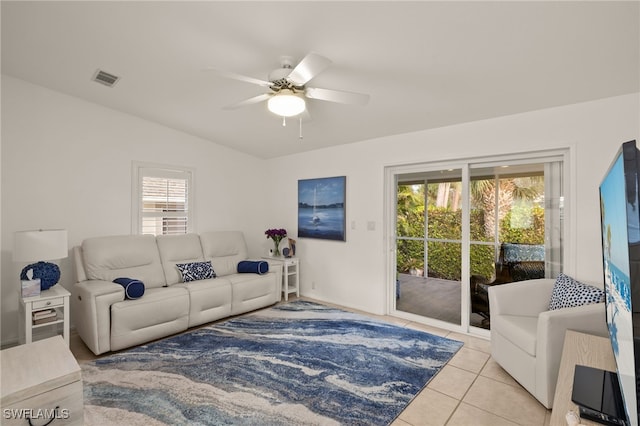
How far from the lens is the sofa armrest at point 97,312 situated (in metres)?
2.79

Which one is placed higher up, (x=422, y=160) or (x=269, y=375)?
(x=422, y=160)

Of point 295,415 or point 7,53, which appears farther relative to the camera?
point 7,53

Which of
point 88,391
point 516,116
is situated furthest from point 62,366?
point 516,116

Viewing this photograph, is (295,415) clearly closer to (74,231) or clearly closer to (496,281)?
(496,281)

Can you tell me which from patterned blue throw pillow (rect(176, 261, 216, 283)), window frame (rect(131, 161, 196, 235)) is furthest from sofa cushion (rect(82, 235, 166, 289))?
window frame (rect(131, 161, 196, 235))

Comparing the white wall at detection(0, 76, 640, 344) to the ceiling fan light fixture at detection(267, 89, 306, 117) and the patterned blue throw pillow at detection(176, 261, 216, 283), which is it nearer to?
the patterned blue throw pillow at detection(176, 261, 216, 283)

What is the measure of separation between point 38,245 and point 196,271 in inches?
62.6

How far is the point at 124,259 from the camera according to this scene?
11.4 feet

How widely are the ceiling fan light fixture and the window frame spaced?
8.35 feet

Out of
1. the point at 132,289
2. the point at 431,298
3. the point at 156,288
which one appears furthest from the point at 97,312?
the point at 431,298

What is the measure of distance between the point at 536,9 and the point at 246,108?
2.73 meters

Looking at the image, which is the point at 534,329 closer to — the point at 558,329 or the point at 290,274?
the point at 558,329

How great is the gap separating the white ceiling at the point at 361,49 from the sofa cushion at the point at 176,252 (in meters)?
1.75

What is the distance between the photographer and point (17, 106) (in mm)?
3090
